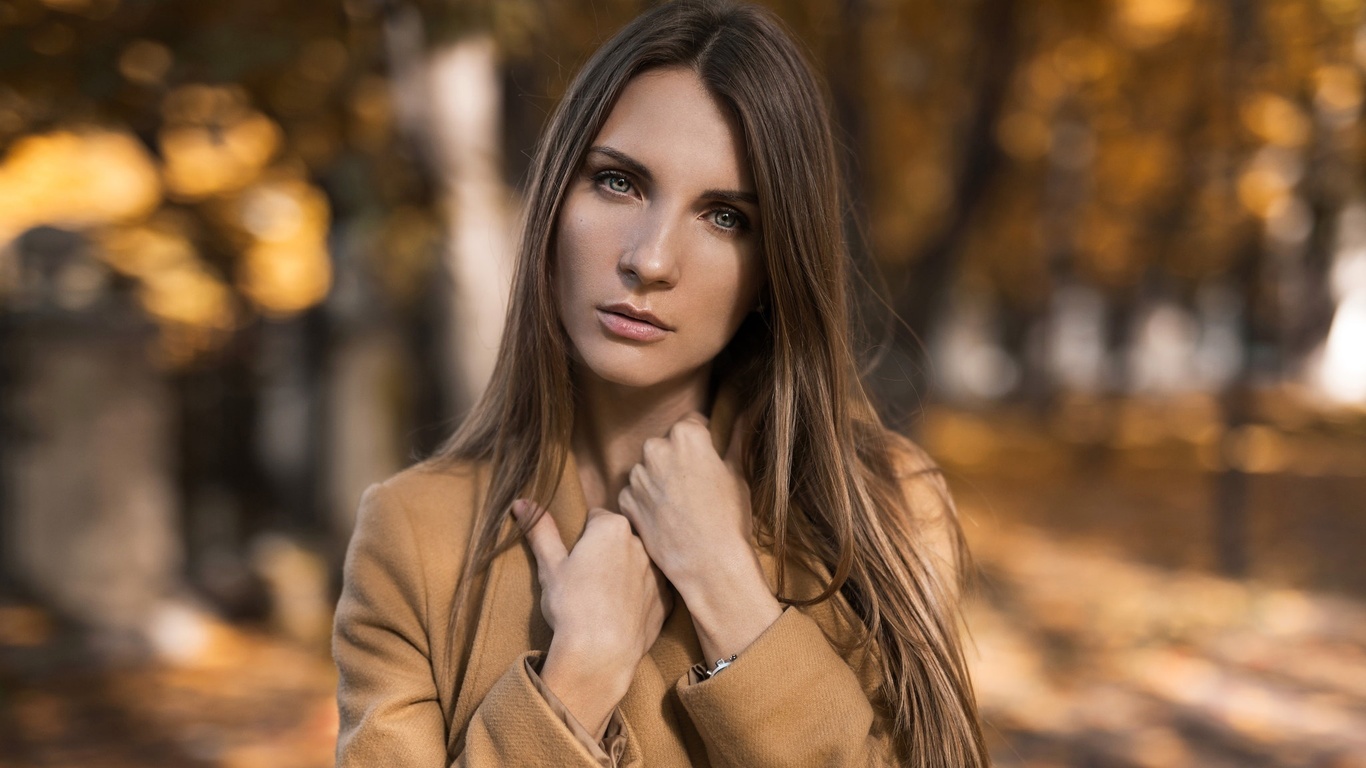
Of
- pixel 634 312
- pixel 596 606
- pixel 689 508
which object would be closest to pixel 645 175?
pixel 634 312

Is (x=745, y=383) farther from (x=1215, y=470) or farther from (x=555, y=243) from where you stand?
(x=1215, y=470)

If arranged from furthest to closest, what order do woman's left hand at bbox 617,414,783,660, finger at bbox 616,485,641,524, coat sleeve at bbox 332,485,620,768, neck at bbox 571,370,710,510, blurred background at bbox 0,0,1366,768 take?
1. blurred background at bbox 0,0,1366,768
2. neck at bbox 571,370,710,510
3. finger at bbox 616,485,641,524
4. woman's left hand at bbox 617,414,783,660
5. coat sleeve at bbox 332,485,620,768

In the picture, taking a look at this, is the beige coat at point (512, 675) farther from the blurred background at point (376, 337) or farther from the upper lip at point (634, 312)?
the blurred background at point (376, 337)

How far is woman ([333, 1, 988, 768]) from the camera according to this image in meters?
1.68

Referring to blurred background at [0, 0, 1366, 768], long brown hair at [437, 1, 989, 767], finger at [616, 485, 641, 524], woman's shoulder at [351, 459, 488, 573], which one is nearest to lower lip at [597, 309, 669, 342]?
long brown hair at [437, 1, 989, 767]

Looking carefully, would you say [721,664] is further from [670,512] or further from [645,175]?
[645,175]

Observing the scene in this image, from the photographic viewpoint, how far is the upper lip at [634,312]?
171 cm

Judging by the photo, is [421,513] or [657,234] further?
[421,513]

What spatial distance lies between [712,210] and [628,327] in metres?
0.22

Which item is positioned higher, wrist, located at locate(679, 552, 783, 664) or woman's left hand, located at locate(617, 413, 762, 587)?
woman's left hand, located at locate(617, 413, 762, 587)

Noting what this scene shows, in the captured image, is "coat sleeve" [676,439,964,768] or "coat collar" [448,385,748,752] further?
"coat collar" [448,385,748,752]

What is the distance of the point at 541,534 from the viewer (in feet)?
6.02

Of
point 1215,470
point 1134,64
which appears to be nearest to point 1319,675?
point 1134,64

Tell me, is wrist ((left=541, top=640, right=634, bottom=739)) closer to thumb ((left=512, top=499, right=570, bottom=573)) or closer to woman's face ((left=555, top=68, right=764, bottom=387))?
thumb ((left=512, top=499, right=570, bottom=573))
